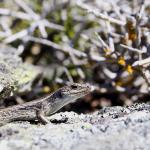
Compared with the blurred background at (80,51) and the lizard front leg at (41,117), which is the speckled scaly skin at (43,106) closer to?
the lizard front leg at (41,117)

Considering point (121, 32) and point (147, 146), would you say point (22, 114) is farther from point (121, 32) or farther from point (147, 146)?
point (121, 32)

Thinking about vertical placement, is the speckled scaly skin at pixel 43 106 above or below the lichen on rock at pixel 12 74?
below

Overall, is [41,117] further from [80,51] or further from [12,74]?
[80,51]

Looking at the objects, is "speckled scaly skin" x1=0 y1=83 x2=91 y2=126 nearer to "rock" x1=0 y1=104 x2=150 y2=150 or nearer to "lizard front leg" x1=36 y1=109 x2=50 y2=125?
"lizard front leg" x1=36 y1=109 x2=50 y2=125

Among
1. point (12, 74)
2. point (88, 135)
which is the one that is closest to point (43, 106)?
point (12, 74)

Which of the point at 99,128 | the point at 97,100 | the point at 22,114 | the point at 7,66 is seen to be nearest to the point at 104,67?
the point at 97,100

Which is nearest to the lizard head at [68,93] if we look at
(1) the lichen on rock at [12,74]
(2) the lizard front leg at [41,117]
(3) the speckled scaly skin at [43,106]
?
(3) the speckled scaly skin at [43,106]
